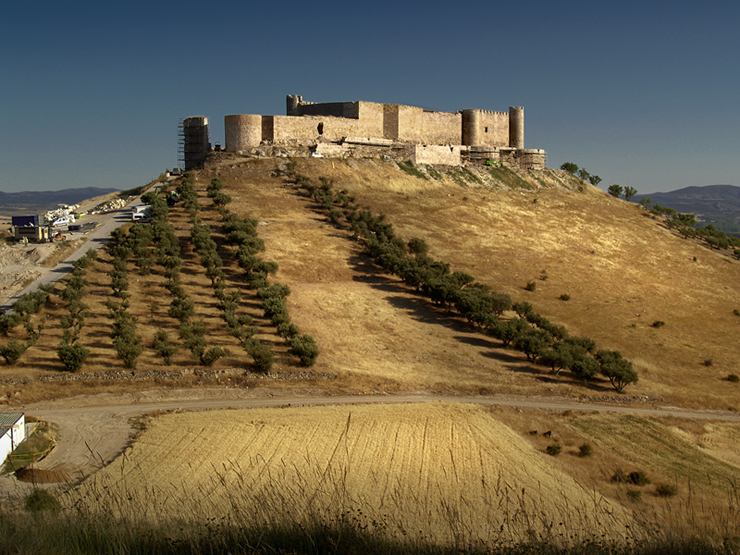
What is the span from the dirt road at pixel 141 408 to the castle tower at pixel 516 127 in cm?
4140

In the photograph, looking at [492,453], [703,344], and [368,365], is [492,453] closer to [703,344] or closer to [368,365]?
[368,365]

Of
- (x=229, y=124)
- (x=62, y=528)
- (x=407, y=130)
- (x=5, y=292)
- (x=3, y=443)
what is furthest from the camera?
(x=407, y=130)

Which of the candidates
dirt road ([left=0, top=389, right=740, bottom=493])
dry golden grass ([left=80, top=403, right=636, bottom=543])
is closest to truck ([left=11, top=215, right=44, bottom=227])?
dirt road ([left=0, top=389, right=740, bottom=493])

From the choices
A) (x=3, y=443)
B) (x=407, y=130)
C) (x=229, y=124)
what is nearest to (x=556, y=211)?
(x=407, y=130)

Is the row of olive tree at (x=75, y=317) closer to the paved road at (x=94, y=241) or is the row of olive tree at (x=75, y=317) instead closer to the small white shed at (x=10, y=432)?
the paved road at (x=94, y=241)

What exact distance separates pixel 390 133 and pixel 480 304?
28.0 m

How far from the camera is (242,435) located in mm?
15102

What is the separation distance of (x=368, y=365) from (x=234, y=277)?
1004 cm

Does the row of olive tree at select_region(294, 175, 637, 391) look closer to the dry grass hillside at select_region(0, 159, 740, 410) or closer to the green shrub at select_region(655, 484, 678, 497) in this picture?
the dry grass hillside at select_region(0, 159, 740, 410)

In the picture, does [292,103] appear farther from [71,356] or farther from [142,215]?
[71,356]

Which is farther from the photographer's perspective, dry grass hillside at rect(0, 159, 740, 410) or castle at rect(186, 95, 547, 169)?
castle at rect(186, 95, 547, 169)

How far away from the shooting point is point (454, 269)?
33.7 meters

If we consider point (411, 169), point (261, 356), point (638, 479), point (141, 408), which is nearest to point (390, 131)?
point (411, 169)

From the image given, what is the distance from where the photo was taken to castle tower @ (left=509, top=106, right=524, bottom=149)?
5644 cm
